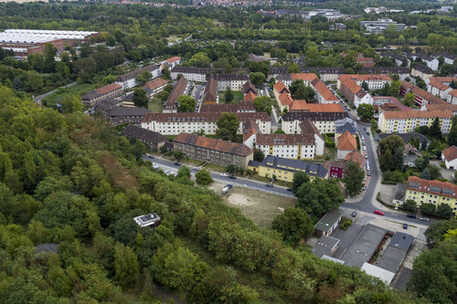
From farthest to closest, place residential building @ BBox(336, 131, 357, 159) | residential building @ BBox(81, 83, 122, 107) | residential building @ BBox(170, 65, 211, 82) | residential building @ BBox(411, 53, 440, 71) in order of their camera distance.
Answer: residential building @ BBox(411, 53, 440, 71) < residential building @ BBox(170, 65, 211, 82) < residential building @ BBox(81, 83, 122, 107) < residential building @ BBox(336, 131, 357, 159)

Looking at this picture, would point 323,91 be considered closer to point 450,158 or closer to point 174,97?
point 174,97

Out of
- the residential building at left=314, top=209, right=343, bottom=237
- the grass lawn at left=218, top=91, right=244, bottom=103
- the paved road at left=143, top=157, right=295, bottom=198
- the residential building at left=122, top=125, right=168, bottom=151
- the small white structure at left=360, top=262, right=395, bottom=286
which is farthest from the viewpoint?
the grass lawn at left=218, top=91, right=244, bottom=103

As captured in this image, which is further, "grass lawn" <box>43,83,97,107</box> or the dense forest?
"grass lawn" <box>43,83,97,107</box>

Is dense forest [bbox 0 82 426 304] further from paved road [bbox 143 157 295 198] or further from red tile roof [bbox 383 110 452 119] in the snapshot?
red tile roof [bbox 383 110 452 119]

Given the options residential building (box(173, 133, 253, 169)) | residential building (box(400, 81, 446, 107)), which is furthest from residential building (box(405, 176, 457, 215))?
residential building (box(400, 81, 446, 107))

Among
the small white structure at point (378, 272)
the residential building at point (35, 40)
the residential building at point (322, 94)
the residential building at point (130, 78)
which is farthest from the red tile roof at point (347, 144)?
the residential building at point (35, 40)

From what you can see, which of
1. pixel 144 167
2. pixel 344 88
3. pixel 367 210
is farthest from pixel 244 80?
pixel 367 210
